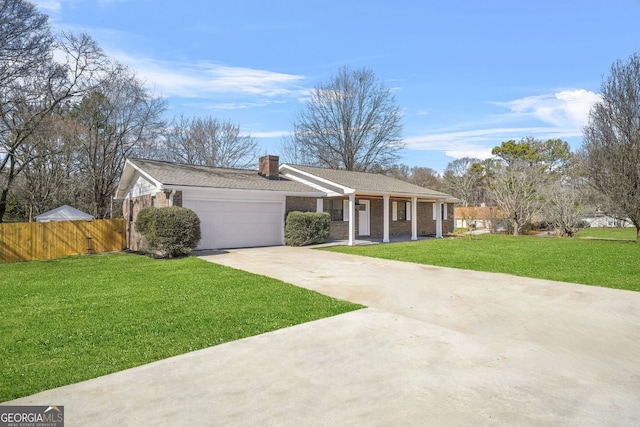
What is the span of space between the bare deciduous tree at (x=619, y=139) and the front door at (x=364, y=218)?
38.6 feet

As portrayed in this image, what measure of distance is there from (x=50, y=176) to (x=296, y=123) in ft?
66.8

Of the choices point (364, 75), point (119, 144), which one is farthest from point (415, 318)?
point (364, 75)

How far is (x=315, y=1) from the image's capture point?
11.6m

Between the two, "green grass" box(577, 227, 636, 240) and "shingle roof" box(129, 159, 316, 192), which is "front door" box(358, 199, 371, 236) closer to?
"shingle roof" box(129, 159, 316, 192)

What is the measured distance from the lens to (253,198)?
53.4ft

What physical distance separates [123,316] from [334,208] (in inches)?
549

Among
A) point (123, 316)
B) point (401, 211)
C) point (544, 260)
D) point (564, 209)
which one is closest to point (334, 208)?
point (401, 211)

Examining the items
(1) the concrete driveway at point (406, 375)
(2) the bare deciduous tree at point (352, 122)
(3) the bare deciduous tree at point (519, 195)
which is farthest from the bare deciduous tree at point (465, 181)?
(1) the concrete driveway at point (406, 375)

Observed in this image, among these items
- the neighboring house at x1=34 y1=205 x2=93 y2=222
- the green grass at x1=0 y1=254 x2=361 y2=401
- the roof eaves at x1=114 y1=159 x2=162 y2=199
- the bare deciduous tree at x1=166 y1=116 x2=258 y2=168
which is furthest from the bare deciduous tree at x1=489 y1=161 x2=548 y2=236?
the neighboring house at x1=34 y1=205 x2=93 y2=222

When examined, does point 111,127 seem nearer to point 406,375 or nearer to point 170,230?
point 170,230

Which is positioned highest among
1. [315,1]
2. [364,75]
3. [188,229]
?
[364,75]

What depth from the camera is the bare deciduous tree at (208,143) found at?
33500mm

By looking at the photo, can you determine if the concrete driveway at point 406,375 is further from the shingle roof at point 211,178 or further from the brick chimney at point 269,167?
the brick chimney at point 269,167

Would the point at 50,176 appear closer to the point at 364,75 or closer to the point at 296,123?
the point at 296,123
